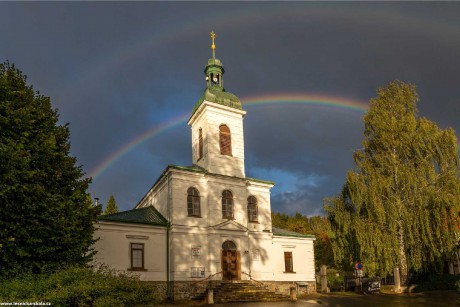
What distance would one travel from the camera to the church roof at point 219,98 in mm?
33688

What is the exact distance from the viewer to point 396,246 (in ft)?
96.1

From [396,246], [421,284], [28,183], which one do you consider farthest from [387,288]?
[28,183]

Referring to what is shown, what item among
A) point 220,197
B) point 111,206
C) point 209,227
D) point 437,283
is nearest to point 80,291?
point 209,227

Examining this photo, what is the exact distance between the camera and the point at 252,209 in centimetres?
3297

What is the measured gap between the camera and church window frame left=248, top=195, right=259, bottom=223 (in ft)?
107

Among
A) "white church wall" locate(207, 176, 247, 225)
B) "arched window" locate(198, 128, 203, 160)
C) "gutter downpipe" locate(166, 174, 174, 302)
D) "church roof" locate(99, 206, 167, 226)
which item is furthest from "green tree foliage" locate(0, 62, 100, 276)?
"arched window" locate(198, 128, 203, 160)

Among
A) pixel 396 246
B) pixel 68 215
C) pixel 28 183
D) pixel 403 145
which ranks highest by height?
pixel 403 145

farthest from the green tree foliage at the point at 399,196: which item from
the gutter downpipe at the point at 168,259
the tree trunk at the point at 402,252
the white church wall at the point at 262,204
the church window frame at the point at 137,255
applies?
the church window frame at the point at 137,255

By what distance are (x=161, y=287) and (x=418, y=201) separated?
19.0 metres

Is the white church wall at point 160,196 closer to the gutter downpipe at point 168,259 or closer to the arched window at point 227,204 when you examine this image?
the gutter downpipe at point 168,259

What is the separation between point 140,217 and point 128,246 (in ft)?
8.66

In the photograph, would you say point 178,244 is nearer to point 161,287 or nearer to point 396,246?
point 161,287

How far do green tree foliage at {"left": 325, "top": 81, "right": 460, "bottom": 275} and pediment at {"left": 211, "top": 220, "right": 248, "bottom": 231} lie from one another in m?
7.43

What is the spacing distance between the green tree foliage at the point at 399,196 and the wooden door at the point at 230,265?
8049 millimetres
